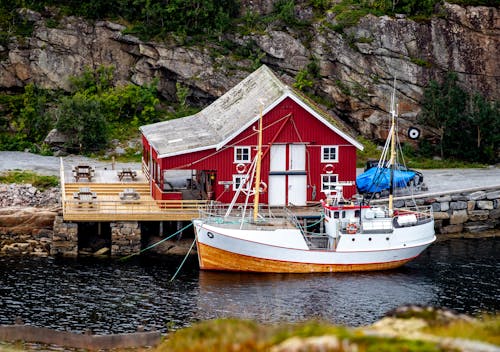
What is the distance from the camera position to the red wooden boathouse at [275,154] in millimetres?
61188

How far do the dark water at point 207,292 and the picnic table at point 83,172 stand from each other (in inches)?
425

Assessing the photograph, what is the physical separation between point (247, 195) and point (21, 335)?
23444 mm

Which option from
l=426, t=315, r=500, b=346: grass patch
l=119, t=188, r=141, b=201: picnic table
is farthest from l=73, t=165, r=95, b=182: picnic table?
l=426, t=315, r=500, b=346: grass patch

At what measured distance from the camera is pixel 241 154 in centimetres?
6184

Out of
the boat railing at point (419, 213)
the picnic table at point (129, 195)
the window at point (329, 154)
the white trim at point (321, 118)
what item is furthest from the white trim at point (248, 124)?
the boat railing at point (419, 213)

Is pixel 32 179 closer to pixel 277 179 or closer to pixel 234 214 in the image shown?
pixel 234 214

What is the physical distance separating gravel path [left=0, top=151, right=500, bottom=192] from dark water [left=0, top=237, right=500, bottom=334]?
9.73 m

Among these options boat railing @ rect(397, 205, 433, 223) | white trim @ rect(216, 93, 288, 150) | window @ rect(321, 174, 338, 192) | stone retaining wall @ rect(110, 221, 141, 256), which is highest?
white trim @ rect(216, 93, 288, 150)

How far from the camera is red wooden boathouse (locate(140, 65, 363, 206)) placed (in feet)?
201

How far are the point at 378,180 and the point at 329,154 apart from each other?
14.2 feet

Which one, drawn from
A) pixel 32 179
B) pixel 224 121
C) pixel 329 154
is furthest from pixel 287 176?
pixel 32 179

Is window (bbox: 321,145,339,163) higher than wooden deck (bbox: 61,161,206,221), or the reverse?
window (bbox: 321,145,339,163)

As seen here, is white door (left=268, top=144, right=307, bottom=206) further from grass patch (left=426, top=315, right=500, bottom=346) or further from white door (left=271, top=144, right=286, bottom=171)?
grass patch (left=426, top=315, right=500, bottom=346)

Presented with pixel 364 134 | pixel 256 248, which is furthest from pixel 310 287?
pixel 364 134
